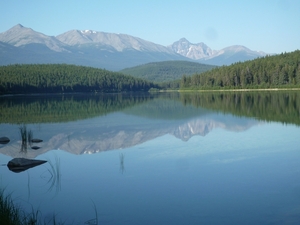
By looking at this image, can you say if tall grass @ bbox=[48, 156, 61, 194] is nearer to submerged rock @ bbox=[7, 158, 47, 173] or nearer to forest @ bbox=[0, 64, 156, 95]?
submerged rock @ bbox=[7, 158, 47, 173]

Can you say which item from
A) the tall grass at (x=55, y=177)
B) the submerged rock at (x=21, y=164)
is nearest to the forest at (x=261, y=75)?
the submerged rock at (x=21, y=164)

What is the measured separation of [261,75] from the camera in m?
85.6

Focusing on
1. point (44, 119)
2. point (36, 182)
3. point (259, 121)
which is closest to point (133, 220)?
point (36, 182)

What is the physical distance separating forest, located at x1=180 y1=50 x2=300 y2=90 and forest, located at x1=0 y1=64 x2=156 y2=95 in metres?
35.3

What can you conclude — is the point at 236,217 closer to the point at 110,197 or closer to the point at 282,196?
the point at 282,196

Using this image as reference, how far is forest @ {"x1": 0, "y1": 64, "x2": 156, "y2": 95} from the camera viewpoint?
3866 inches

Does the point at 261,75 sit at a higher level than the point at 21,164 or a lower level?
higher

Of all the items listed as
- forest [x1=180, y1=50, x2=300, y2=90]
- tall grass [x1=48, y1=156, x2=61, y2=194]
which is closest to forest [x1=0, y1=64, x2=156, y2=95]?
forest [x1=180, y1=50, x2=300, y2=90]

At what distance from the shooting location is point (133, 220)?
28.3ft

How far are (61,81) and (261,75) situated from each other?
58100 millimetres

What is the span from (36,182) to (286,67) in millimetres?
75475

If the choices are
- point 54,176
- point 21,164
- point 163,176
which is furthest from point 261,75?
point 54,176

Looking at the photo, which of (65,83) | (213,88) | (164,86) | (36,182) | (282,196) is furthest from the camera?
(164,86)

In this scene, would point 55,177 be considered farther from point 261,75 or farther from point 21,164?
point 261,75
